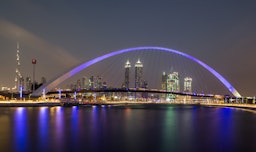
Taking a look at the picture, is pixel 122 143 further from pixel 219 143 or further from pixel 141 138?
pixel 219 143

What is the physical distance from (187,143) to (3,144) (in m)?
11.0

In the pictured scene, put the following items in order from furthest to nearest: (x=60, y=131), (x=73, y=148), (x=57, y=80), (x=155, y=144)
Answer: (x=57, y=80) < (x=60, y=131) < (x=155, y=144) < (x=73, y=148)

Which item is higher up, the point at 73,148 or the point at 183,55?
the point at 183,55

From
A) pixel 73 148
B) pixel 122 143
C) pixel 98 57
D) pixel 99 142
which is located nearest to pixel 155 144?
pixel 122 143

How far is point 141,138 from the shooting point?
75.0ft

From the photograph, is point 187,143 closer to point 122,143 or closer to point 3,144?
point 122,143

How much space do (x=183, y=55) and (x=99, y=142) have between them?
2102 inches

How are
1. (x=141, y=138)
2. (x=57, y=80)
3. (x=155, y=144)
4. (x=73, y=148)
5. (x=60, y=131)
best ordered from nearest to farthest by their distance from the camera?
1. (x=73, y=148)
2. (x=155, y=144)
3. (x=141, y=138)
4. (x=60, y=131)
5. (x=57, y=80)

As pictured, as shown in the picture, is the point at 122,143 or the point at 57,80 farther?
the point at 57,80

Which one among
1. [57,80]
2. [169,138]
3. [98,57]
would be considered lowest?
[169,138]

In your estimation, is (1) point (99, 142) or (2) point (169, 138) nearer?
(1) point (99, 142)

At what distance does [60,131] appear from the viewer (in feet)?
86.8

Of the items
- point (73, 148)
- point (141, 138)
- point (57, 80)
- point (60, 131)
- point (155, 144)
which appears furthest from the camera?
point (57, 80)

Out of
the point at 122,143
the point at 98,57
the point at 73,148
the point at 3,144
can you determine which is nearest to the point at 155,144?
the point at 122,143
